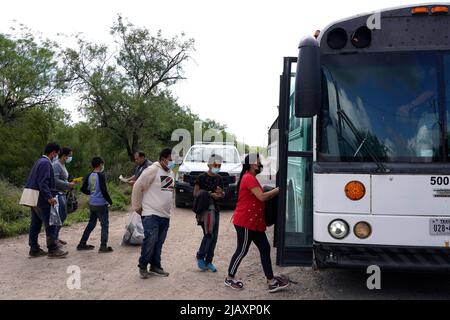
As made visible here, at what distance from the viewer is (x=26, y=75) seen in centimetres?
2458

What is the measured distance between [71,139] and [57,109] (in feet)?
29.7

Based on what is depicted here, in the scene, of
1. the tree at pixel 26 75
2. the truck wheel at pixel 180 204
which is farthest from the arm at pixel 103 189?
the tree at pixel 26 75

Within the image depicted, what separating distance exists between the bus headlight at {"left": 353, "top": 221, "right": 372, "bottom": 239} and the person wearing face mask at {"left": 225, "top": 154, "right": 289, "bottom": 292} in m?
1.14

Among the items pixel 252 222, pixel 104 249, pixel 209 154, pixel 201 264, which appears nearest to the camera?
pixel 252 222

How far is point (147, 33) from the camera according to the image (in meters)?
23.4

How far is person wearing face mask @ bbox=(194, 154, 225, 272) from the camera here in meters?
6.39

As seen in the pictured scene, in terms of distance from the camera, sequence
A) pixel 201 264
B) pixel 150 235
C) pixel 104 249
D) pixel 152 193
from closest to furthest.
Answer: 1. pixel 150 235
2. pixel 152 193
3. pixel 201 264
4. pixel 104 249

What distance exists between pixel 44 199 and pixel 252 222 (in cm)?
361

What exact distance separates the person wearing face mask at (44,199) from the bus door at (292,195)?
3823 mm

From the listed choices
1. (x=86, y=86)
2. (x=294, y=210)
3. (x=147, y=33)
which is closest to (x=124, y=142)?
(x=86, y=86)

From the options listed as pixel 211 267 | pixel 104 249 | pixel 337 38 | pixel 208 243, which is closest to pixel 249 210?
pixel 208 243

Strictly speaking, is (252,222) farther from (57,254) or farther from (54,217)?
(57,254)

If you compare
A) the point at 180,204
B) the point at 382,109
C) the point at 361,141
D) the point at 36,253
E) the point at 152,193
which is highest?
the point at 382,109

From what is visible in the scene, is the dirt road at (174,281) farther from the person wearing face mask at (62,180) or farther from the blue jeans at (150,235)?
the person wearing face mask at (62,180)
